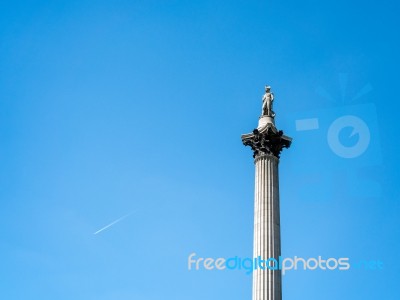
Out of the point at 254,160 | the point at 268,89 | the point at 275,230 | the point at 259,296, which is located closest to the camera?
the point at 259,296

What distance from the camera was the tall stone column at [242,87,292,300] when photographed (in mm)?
30328

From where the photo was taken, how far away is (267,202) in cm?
3297

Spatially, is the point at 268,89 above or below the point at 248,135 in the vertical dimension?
above

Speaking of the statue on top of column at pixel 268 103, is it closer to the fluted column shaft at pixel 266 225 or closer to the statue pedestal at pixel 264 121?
the statue pedestal at pixel 264 121

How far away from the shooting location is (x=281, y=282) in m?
30.8

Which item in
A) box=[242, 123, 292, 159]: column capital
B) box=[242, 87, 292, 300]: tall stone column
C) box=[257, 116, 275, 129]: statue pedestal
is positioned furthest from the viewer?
box=[257, 116, 275, 129]: statue pedestal

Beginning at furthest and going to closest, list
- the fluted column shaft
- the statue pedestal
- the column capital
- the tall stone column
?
the statue pedestal
the column capital
the tall stone column
the fluted column shaft

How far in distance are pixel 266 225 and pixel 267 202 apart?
141 cm

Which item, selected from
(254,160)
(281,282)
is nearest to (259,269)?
(281,282)

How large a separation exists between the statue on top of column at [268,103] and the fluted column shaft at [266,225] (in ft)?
10.4

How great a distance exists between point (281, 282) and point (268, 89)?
12.6m

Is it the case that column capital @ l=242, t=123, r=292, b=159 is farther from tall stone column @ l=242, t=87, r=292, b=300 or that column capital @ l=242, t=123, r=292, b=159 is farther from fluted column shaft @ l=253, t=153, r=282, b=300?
fluted column shaft @ l=253, t=153, r=282, b=300

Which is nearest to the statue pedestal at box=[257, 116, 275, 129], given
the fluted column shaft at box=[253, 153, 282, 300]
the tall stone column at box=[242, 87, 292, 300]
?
the tall stone column at box=[242, 87, 292, 300]

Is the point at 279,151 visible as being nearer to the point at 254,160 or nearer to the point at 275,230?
the point at 254,160
